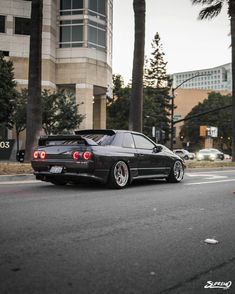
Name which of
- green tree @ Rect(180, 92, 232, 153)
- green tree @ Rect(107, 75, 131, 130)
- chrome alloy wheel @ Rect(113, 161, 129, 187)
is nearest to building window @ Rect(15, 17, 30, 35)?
green tree @ Rect(107, 75, 131, 130)

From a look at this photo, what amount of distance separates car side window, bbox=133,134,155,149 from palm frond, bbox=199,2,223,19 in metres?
19.2

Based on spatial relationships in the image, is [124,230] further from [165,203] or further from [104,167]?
[104,167]

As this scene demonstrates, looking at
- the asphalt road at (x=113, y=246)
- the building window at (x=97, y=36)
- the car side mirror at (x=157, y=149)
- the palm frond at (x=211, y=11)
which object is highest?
the building window at (x=97, y=36)

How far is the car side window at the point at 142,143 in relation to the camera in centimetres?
1066

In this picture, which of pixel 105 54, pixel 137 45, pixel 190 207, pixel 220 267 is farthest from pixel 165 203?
pixel 105 54

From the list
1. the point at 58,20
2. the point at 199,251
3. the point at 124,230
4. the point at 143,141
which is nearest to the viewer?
the point at 199,251

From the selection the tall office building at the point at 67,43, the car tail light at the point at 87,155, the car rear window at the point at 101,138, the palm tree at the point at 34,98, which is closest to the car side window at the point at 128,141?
the car rear window at the point at 101,138

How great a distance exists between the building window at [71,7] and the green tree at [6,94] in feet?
38.7

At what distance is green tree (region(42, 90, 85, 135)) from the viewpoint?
3303cm

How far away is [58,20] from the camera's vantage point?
144ft

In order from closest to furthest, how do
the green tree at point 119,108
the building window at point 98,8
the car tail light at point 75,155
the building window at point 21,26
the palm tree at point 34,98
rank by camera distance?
the car tail light at point 75,155 → the palm tree at point 34,98 → the building window at point 21,26 → the building window at point 98,8 → the green tree at point 119,108

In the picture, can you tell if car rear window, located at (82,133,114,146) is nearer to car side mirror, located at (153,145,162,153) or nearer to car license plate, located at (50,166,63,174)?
car license plate, located at (50,166,63,174)

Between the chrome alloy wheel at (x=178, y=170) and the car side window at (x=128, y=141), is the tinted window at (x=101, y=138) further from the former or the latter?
the chrome alloy wheel at (x=178, y=170)

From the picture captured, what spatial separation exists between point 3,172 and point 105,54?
33.9m
